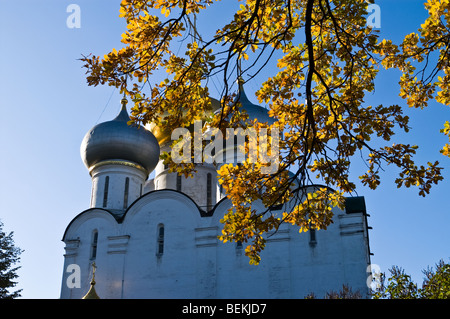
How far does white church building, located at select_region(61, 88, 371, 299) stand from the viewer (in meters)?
16.2

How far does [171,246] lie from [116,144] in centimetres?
478

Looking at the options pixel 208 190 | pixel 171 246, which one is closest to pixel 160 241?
pixel 171 246

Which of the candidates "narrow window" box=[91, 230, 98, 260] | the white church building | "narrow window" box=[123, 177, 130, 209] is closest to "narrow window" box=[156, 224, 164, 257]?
the white church building

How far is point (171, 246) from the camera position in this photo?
17.9 meters

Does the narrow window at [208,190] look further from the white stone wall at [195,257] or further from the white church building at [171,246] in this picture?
the white stone wall at [195,257]

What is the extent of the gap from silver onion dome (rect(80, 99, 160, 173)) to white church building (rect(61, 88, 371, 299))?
0.12ft

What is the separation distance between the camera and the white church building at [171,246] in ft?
53.3

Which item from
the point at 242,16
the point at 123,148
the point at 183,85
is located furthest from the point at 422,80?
the point at 123,148

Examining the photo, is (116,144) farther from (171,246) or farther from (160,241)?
(171,246)

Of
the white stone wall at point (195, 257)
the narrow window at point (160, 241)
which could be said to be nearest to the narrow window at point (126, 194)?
the white stone wall at point (195, 257)

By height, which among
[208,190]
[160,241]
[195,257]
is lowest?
[195,257]

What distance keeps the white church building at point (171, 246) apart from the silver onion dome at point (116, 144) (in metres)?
0.04
